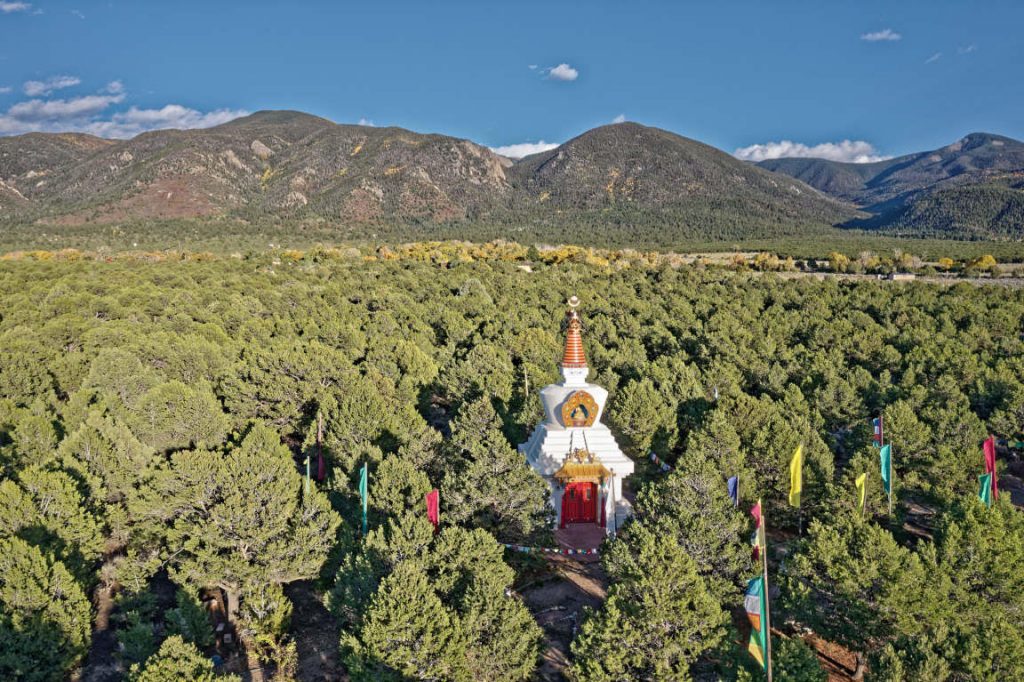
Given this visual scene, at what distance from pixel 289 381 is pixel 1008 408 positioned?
38.7 meters

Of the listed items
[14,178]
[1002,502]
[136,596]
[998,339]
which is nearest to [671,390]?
[1002,502]

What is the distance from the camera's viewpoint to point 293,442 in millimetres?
40281

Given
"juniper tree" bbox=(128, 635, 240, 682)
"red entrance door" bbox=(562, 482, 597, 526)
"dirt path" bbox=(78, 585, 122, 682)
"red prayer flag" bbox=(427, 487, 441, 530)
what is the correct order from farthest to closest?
1. "red entrance door" bbox=(562, 482, 597, 526)
2. "red prayer flag" bbox=(427, 487, 441, 530)
3. "dirt path" bbox=(78, 585, 122, 682)
4. "juniper tree" bbox=(128, 635, 240, 682)

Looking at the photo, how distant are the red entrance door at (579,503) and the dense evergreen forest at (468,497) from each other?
2656 mm

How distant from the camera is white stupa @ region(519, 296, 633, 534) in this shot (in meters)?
26.7

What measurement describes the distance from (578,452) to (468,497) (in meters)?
4.84

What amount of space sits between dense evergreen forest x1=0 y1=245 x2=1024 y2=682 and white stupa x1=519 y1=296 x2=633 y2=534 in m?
2.37

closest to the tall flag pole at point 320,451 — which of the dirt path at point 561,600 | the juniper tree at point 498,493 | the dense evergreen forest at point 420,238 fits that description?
the juniper tree at point 498,493

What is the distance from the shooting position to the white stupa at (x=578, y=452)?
2666cm

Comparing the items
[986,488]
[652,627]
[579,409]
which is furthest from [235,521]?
[986,488]

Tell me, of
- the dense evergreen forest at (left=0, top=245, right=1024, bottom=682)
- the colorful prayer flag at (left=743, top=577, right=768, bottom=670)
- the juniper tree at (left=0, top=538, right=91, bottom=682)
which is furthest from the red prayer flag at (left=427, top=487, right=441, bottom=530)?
the colorful prayer flag at (left=743, top=577, right=768, bottom=670)

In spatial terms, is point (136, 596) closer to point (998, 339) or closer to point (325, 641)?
point (325, 641)

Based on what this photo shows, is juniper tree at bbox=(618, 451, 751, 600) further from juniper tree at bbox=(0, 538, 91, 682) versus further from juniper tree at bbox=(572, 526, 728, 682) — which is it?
juniper tree at bbox=(0, 538, 91, 682)

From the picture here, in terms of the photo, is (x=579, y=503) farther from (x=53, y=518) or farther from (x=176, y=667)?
(x=53, y=518)
